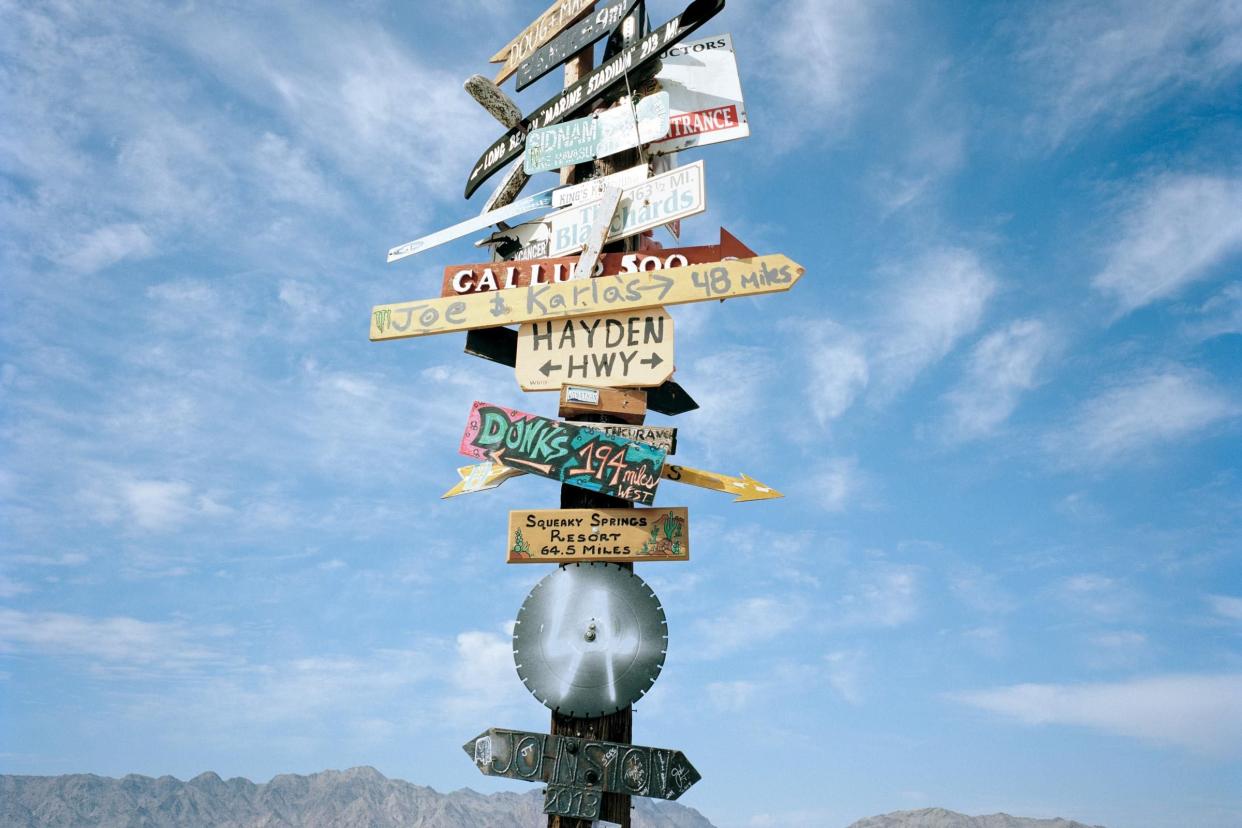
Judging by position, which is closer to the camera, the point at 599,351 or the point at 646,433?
the point at 646,433

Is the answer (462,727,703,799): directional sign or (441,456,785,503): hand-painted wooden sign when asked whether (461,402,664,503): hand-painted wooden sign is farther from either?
(462,727,703,799): directional sign

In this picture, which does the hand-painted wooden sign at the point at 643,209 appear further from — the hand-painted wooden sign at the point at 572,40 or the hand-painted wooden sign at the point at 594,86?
the hand-painted wooden sign at the point at 572,40

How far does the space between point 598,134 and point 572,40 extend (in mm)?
1553

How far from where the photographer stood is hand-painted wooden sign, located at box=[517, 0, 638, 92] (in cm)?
1057

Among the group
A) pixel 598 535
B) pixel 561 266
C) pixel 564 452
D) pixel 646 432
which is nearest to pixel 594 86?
pixel 561 266

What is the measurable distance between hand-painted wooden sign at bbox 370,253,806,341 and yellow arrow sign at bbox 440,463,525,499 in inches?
55.1

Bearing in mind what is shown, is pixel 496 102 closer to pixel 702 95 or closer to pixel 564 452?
pixel 702 95

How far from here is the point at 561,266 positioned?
9.74 m

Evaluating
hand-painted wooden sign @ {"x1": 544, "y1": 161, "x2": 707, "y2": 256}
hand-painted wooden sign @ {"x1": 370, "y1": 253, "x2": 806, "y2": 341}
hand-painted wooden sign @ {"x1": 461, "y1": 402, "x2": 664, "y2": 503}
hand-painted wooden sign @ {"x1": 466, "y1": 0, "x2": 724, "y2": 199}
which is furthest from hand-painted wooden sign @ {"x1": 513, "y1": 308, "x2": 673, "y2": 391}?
hand-painted wooden sign @ {"x1": 466, "y1": 0, "x2": 724, "y2": 199}

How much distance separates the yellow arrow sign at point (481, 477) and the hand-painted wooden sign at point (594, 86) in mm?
3834

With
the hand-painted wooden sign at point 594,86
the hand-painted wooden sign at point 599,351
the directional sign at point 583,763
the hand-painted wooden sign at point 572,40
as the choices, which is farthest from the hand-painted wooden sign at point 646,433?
the hand-painted wooden sign at point 572,40

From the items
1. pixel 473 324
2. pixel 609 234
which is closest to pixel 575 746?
pixel 473 324

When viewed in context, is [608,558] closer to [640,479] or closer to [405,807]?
[640,479]

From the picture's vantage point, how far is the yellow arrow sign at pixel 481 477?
935 centimetres
